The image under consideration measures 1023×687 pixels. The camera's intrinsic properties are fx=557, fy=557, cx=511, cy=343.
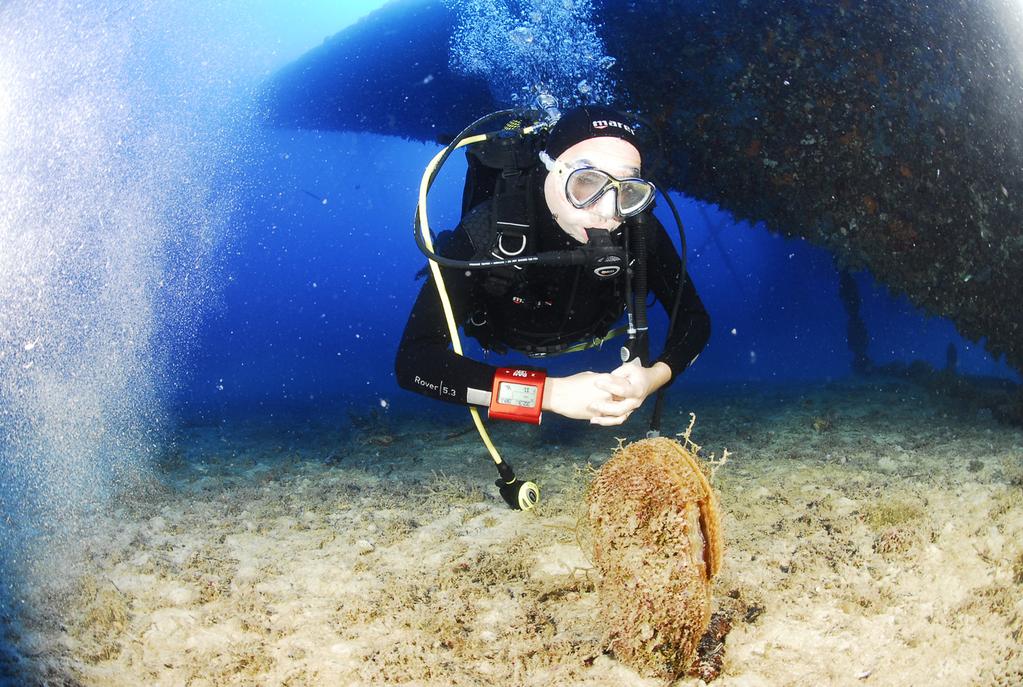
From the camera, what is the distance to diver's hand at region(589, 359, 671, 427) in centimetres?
271

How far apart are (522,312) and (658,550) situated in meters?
2.15

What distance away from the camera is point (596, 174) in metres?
3.19

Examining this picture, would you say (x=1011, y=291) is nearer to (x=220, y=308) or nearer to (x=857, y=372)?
(x=857, y=372)

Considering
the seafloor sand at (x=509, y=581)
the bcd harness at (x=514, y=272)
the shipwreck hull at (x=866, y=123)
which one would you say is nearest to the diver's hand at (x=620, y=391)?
the bcd harness at (x=514, y=272)

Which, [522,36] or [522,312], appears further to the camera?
[522,36]

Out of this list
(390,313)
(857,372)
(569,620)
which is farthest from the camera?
(390,313)

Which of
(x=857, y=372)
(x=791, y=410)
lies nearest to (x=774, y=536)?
(x=791, y=410)

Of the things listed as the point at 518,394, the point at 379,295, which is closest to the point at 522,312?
the point at 518,394

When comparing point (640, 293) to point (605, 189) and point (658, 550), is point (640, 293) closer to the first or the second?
point (605, 189)

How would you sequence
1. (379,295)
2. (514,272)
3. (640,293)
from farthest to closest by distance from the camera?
(379,295), (514,272), (640,293)

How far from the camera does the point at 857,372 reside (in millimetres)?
11367

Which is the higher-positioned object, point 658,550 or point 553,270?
point 553,270

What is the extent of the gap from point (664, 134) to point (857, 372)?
7.58m

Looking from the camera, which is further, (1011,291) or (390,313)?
(390,313)
